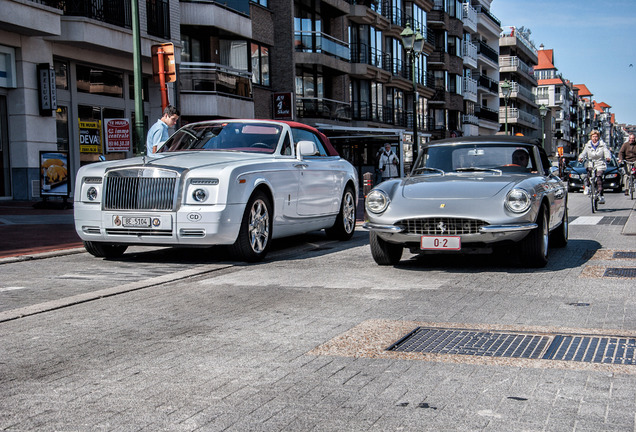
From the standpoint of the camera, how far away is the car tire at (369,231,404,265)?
848cm

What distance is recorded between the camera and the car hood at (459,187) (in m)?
8.02

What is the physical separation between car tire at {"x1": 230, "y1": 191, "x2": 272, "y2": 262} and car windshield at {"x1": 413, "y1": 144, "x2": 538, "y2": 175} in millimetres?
1833

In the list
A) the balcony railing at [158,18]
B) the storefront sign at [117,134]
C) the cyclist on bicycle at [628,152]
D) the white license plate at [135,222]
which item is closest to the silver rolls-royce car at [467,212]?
the white license plate at [135,222]

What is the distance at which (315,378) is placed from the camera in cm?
A: 404

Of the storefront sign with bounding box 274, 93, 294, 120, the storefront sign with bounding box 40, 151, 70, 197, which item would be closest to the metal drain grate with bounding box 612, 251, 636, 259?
the storefront sign with bounding box 40, 151, 70, 197

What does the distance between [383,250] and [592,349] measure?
4031 millimetres

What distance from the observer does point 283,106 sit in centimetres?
3378

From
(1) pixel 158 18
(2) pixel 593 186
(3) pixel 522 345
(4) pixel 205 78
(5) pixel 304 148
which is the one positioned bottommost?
(3) pixel 522 345

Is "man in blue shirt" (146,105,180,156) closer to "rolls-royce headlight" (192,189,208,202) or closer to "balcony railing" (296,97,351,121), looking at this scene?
"rolls-royce headlight" (192,189,208,202)

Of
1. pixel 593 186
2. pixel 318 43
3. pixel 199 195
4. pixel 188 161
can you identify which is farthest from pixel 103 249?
pixel 318 43

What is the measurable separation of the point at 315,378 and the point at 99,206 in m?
5.59

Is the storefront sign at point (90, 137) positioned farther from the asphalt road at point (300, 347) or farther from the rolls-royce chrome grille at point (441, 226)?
the rolls-royce chrome grille at point (441, 226)

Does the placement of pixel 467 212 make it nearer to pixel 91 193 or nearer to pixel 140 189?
pixel 140 189

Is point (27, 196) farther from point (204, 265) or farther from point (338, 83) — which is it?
point (338, 83)
